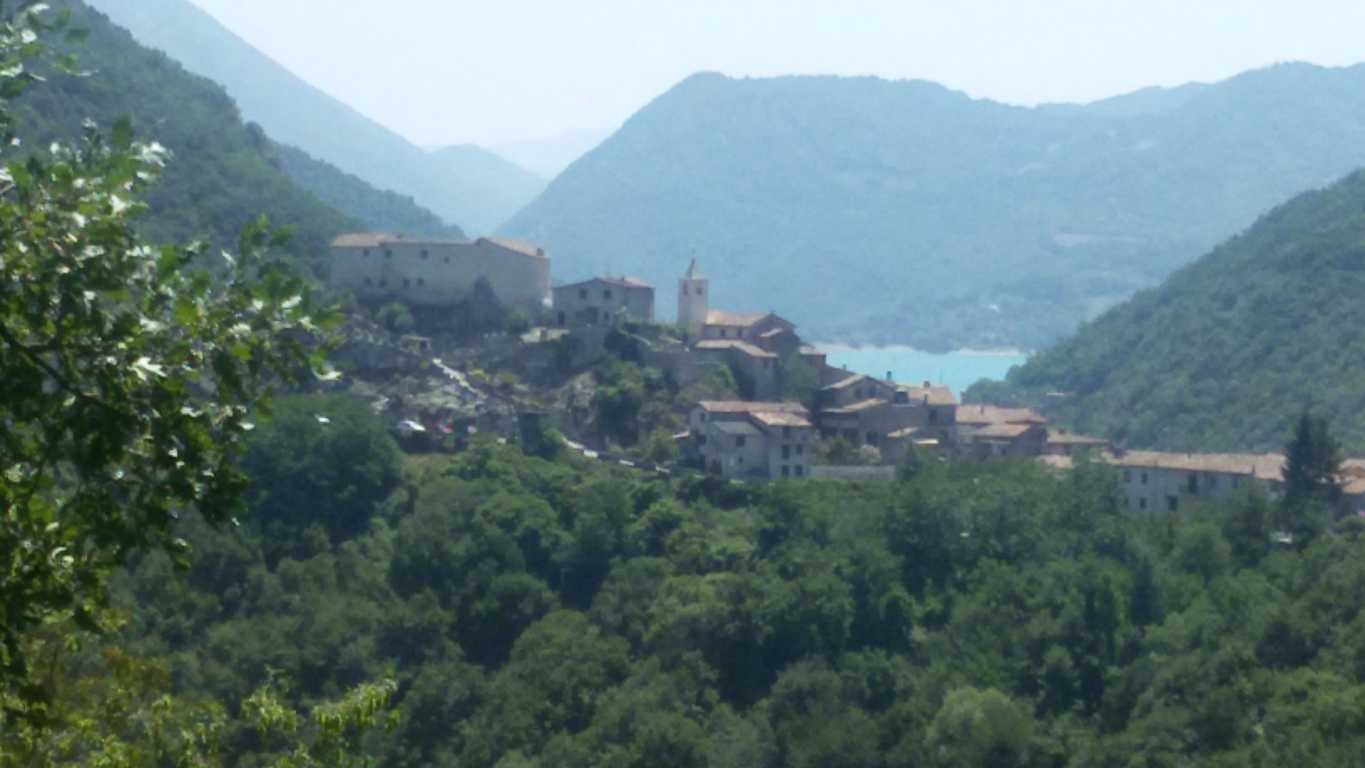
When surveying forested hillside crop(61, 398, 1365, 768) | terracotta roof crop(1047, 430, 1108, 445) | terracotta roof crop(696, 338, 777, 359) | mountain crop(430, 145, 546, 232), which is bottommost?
forested hillside crop(61, 398, 1365, 768)

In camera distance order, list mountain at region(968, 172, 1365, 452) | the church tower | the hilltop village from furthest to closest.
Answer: mountain at region(968, 172, 1365, 452)
the church tower
the hilltop village

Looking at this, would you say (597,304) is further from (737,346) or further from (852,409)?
(852,409)

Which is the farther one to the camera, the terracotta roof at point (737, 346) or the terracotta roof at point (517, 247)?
the terracotta roof at point (517, 247)

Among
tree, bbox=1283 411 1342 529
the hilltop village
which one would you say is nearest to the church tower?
the hilltop village

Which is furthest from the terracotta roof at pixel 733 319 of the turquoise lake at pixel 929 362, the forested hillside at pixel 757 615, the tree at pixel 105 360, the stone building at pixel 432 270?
the turquoise lake at pixel 929 362

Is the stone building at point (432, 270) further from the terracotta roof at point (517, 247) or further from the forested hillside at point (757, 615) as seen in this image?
the forested hillside at point (757, 615)

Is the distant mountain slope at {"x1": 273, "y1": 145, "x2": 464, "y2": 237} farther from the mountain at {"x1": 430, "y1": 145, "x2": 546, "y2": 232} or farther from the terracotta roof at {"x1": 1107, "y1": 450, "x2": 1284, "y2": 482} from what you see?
the mountain at {"x1": 430, "y1": 145, "x2": 546, "y2": 232}
